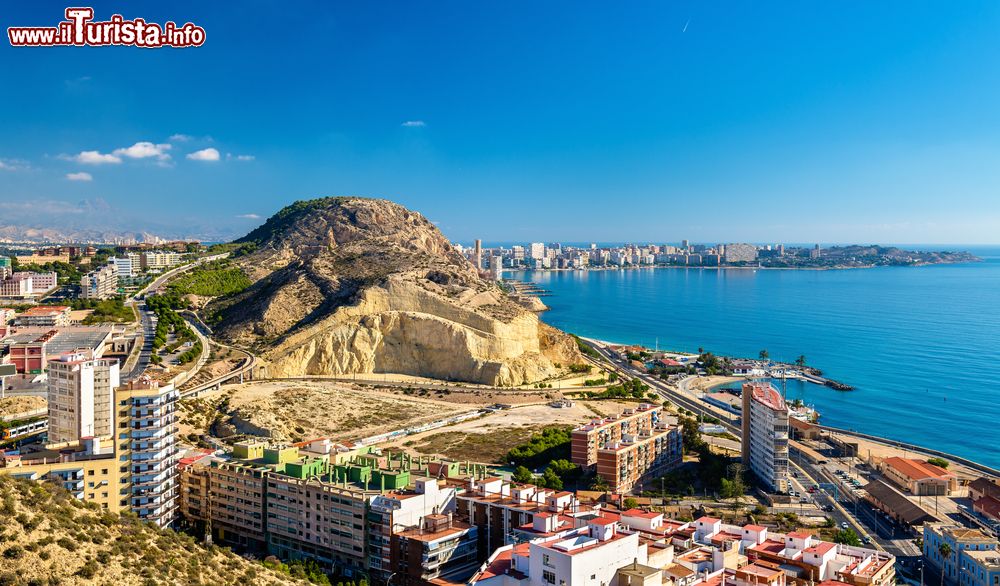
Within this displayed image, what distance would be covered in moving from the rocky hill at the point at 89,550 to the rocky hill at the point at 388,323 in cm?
3019

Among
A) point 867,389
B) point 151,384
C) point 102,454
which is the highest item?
point 151,384

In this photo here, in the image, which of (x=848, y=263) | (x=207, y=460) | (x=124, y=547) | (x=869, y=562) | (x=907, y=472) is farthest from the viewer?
(x=848, y=263)

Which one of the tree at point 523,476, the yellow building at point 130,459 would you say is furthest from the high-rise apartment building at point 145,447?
the tree at point 523,476

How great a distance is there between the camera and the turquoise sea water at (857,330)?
46125mm

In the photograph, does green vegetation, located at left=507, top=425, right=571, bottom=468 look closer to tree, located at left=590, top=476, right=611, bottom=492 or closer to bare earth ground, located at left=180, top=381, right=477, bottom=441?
tree, located at left=590, top=476, right=611, bottom=492

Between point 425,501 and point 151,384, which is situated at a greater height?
point 151,384

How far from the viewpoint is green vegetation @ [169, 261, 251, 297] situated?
208ft

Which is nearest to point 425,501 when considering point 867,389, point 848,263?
point 867,389

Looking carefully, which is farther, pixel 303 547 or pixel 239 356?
pixel 239 356

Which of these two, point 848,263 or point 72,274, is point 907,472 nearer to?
point 72,274

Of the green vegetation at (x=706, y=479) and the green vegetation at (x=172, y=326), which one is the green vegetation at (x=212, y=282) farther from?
the green vegetation at (x=706, y=479)

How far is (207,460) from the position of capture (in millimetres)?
23953

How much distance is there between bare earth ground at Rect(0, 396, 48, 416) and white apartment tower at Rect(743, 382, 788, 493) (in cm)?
2963

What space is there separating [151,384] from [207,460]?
334 centimetres
